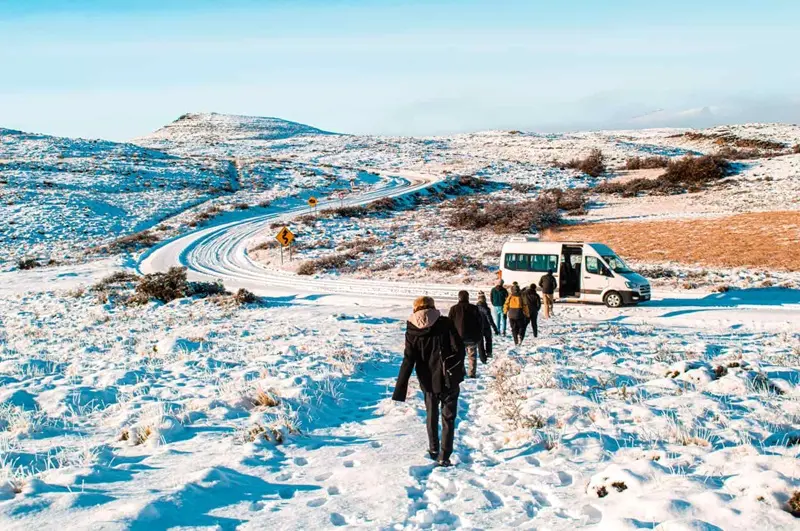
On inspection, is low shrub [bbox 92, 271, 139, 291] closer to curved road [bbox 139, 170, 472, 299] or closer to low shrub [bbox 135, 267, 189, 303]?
curved road [bbox 139, 170, 472, 299]

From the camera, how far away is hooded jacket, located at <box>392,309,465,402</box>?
21.7ft

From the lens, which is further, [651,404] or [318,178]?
[318,178]

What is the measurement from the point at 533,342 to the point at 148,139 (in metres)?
152

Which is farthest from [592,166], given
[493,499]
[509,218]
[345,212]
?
[493,499]

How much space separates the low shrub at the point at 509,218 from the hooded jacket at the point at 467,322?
3382cm

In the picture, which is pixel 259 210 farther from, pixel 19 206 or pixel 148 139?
pixel 148 139

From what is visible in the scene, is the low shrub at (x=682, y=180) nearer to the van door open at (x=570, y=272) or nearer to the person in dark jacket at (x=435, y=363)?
the van door open at (x=570, y=272)

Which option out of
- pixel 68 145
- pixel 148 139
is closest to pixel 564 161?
pixel 68 145

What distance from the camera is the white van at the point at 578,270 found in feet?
69.5

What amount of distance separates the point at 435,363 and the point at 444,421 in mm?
664

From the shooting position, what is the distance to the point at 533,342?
48.9ft

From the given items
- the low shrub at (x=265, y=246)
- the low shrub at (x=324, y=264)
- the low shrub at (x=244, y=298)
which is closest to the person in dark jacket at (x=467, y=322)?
the low shrub at (x=244, y=298)

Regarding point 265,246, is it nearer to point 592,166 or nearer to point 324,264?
point 324,264

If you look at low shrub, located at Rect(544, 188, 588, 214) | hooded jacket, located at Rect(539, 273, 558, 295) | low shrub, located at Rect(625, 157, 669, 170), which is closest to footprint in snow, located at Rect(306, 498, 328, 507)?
hooded jacket, located at Rect(539, 273, 558, 295)
